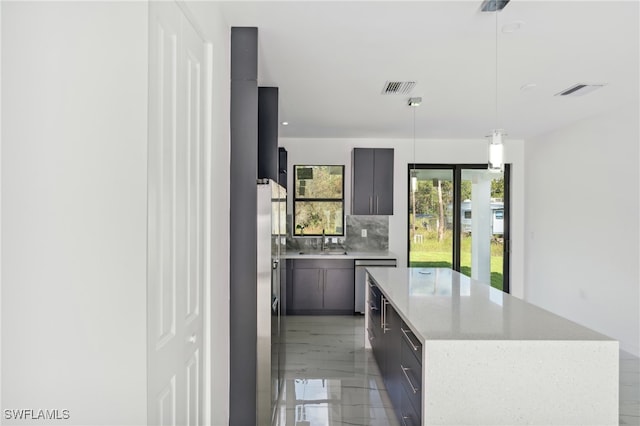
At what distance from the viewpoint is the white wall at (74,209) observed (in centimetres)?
120

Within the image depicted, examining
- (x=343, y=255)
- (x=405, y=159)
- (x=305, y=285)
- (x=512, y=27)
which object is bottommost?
(x=305, y=285)

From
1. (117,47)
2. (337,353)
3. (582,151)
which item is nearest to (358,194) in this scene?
(337,353)

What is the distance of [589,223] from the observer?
16.1ft

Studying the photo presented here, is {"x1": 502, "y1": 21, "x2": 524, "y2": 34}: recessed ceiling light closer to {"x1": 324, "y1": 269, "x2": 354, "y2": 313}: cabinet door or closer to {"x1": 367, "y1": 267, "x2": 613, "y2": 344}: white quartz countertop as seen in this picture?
{"x1": 367, "y1": 267, "x2": 613, "y2": 344}: white quartz countertop

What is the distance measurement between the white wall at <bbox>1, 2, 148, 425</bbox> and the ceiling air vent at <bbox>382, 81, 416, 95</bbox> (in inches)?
108

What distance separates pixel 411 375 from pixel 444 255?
4.56m

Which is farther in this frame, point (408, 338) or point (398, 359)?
point (398, 359)

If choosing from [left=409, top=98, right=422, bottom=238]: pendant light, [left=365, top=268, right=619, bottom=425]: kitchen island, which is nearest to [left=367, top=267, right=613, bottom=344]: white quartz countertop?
[left=365, top=268, right=619, bottom=425]: kitchen island

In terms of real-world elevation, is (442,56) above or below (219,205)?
above

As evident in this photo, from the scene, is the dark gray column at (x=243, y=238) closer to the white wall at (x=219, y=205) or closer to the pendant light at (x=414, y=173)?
the white wall at (x=219, y=205)

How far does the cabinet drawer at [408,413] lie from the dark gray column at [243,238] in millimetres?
913

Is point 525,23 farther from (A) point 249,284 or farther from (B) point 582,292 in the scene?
(B) point 582,292

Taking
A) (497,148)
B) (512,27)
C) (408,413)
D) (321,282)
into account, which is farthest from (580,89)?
(321,282)

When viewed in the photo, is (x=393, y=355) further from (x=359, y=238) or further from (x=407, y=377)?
(x=359, y=238)
